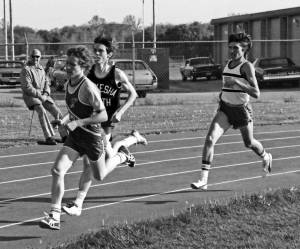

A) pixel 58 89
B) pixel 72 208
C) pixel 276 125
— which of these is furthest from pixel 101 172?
pixel 58 89

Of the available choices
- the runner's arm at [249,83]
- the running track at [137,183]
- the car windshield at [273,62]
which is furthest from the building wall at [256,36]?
the runner's arm at [249,83]

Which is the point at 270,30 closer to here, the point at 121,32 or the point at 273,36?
the point at 273,36

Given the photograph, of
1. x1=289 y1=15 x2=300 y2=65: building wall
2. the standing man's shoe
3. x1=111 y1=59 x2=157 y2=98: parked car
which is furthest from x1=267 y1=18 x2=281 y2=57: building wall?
the standing man's shoe

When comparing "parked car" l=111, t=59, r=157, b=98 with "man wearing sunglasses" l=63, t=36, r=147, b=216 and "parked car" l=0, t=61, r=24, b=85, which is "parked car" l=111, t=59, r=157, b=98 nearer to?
"parked car" l=0, t=61, r=24, b=85

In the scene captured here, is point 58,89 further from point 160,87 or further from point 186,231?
point 186,231

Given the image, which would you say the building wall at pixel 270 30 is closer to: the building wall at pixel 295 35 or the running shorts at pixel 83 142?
the building wall at pixel 295 35

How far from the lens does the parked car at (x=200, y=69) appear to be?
45.5 metres

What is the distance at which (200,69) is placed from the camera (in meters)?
45.5

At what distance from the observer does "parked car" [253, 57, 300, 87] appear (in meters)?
34.9

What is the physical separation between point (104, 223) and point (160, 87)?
27831 millimetres

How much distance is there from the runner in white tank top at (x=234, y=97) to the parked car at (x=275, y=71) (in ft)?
85.5

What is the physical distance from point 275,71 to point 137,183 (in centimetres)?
2693

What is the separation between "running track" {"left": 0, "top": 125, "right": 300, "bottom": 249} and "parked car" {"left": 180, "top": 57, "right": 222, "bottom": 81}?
31.5 metres

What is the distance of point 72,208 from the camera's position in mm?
7238
